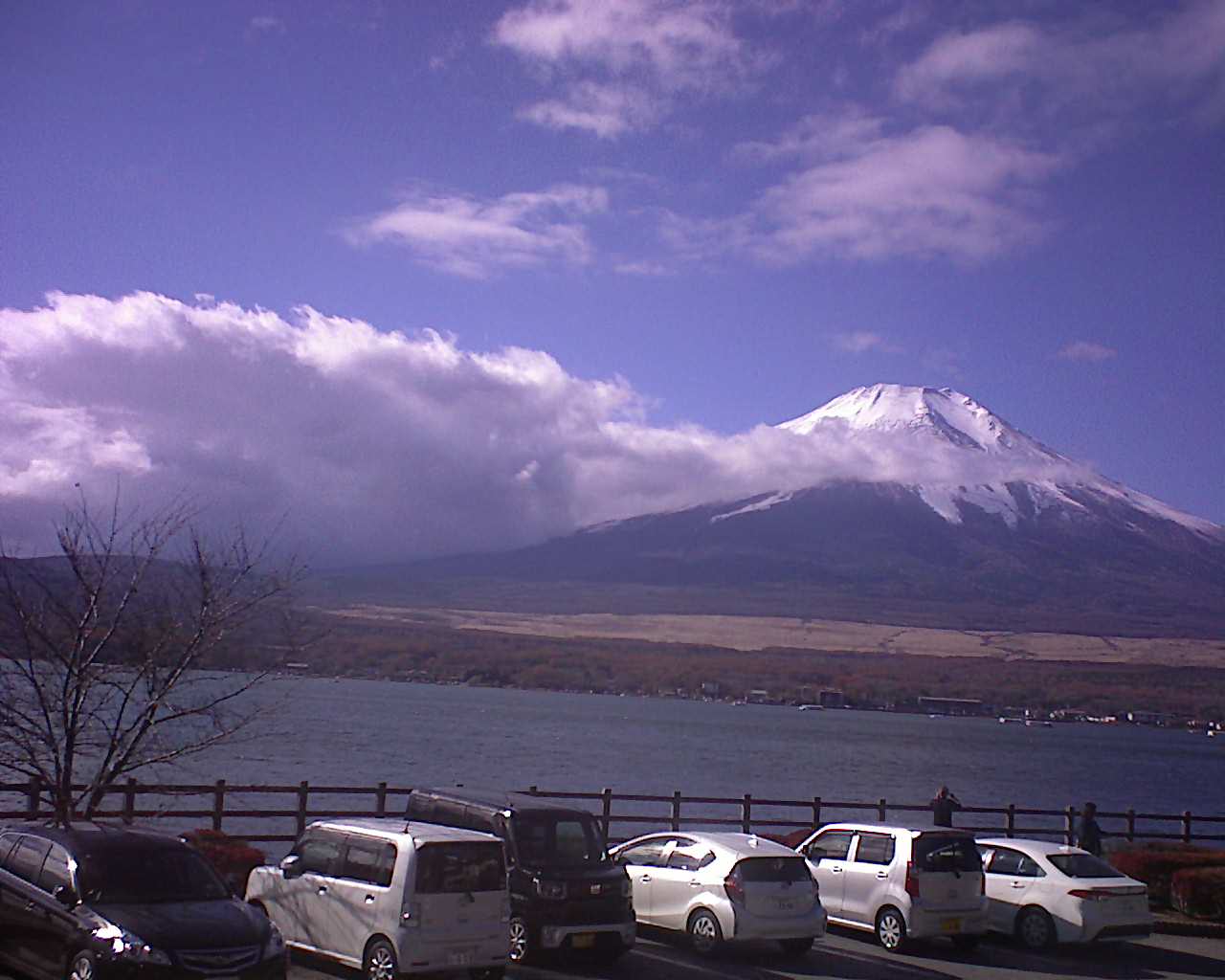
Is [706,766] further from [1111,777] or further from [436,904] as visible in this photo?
[436,904]

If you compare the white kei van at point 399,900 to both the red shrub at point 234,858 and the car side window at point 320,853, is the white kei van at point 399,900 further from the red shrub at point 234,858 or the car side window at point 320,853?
the red shrub at point 234,858

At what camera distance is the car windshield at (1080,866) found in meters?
17.8

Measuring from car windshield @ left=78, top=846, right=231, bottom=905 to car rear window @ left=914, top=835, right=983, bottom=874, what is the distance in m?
8.87

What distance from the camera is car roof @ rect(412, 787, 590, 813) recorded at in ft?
48.6

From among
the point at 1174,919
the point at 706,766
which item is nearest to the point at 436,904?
the point at 1174,919

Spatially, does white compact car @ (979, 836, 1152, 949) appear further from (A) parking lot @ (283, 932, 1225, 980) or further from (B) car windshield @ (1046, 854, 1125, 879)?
(A) parking lot @ (283, 932, 1225, 980)

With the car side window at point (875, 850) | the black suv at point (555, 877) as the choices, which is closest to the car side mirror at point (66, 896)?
the black suv at point (555, 877)

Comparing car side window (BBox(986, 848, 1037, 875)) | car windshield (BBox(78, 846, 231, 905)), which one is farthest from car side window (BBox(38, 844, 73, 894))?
car side window (BBox(986, 848, 1037, 875))

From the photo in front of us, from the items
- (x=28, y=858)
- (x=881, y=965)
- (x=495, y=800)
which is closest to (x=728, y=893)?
(x=881, y=965)

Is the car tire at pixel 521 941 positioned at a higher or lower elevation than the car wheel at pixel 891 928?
higher

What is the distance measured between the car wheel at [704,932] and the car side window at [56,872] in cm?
728

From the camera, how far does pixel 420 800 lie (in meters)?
15.7

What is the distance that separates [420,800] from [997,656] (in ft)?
498

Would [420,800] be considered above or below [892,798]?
above
